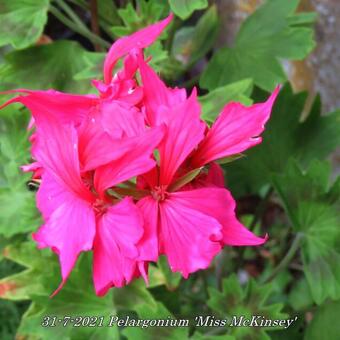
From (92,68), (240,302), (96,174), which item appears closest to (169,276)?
(240,302)

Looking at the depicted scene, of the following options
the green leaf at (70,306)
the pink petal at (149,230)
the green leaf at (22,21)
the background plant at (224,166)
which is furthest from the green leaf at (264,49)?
the pink petal at (149,230)

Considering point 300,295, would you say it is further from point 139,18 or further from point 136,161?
point 136,161

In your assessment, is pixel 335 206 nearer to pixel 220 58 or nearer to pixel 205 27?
pixel 220 58

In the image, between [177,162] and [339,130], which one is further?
[339,130]

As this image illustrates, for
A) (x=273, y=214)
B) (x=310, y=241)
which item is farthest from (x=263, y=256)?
(x=310, y=241)

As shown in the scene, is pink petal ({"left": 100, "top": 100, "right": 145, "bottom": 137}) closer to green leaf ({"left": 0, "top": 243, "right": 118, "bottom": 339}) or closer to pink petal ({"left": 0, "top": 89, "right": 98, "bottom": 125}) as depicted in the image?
pink petal ({"left": 0, "top": 89, "right": 98, "bottom": 125})

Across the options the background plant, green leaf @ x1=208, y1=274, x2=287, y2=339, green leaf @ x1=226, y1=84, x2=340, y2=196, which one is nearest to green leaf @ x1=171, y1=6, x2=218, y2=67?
the background plant
